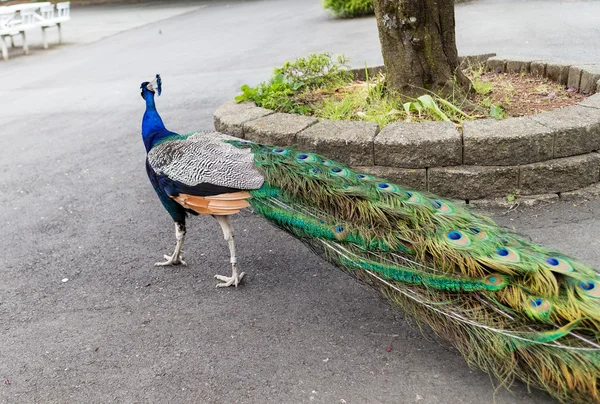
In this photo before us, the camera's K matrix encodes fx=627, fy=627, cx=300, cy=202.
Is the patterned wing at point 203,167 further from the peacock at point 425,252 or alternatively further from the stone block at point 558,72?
the stone block at point 558,72

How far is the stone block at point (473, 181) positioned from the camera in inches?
180

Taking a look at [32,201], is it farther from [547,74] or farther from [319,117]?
[547,74]

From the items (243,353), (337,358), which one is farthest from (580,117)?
(243,353)

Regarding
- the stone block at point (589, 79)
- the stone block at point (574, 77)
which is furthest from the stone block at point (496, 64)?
the stone block at point (589, 79)

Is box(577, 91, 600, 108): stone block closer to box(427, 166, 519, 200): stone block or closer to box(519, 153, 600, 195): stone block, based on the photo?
box(519, 153, 600, 195): stone block

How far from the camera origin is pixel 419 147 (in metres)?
Result: 4.57

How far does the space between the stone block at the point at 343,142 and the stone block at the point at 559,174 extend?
3.74 feet

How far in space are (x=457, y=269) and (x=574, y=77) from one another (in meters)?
3.94

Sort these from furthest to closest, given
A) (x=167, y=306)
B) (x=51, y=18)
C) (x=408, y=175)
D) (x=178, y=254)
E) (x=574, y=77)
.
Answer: (x=51, y=18) → (x=574, y=77) → (x=408, y=175) → (x=178, y=254) → (x=167, y=306)

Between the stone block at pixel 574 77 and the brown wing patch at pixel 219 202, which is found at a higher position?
the stone block at pixel 574 77

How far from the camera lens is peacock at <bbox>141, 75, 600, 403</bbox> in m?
2.51

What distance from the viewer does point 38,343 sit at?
3.51 meters

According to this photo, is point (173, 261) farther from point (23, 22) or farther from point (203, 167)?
point (23, 22)

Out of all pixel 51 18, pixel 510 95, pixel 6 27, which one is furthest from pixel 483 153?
pixel 51 18
